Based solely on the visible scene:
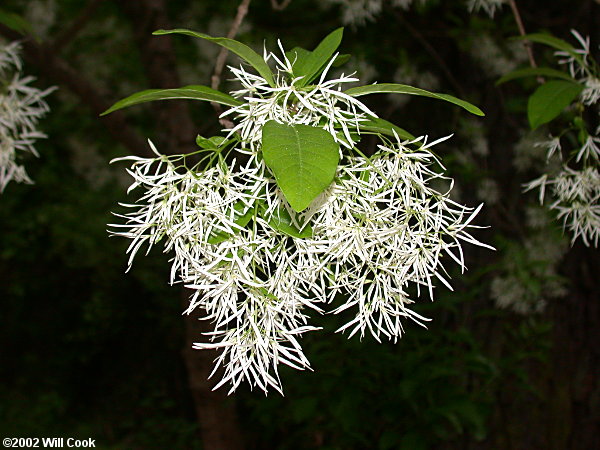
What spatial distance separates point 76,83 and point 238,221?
1.50 meters

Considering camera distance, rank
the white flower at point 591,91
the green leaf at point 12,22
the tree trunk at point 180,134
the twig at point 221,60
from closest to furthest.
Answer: the twig at point 221,60, the white flower at point 591,91, the green leaf at point 12,22, the tree trunk at point 180,134

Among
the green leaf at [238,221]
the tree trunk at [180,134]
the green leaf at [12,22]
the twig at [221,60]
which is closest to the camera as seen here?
the green leaf at [238,221]

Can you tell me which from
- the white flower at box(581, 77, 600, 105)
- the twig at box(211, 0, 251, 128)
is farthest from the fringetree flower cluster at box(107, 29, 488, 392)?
the white flower at box(581, 77, 600, 105)

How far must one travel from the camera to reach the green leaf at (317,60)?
71cm

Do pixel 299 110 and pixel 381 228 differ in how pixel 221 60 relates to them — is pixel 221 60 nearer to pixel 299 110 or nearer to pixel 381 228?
pixel 299 110

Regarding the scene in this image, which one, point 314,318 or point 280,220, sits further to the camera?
point 314,318

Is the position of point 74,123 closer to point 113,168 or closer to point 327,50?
point 113,168

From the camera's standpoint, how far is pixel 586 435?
2.67 m

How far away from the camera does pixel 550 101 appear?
1027 mm

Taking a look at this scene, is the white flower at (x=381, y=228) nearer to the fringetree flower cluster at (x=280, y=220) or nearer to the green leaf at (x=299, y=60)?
the fringetree flower cluster at (x=280, y=220)

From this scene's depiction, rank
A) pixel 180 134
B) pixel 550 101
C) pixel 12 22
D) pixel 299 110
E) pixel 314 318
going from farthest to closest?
pixel 314 318 < pixel 180 134 < pixel 12 22 < pixel 550 101 < pixel 299 110

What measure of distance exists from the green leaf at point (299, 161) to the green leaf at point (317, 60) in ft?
0.41

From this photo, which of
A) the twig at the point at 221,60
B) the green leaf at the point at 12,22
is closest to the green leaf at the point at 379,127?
the twig at the point at 221,60

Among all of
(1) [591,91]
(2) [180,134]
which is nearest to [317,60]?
(1) [591,91]
